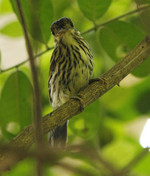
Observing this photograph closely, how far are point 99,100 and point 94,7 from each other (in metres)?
0.59

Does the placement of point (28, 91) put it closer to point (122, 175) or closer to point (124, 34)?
point (124, 34)

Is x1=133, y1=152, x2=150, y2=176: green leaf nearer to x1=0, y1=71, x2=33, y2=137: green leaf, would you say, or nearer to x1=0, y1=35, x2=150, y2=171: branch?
x1=0, y1=35, x2=150, y2=171: branch

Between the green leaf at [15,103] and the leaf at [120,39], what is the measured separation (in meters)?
0.56

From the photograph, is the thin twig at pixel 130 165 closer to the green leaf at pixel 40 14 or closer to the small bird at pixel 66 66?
the green leaf at pixel 40 14

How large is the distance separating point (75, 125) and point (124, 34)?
0.67 m

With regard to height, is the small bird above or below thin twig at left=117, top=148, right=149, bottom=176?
above

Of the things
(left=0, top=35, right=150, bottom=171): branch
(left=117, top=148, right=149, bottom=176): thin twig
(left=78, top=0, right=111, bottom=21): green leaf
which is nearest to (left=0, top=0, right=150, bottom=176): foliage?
(left=78, top=0, right=111, bottom=21): green leaf

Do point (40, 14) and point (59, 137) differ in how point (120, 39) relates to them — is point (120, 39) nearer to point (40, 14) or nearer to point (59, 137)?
point (40, 14)

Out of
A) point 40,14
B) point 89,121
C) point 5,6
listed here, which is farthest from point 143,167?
point 5,6

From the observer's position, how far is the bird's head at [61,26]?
2240 mm

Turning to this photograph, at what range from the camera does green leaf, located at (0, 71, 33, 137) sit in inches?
75.1

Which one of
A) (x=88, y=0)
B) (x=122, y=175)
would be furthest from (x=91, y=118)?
(x=122, y=175)

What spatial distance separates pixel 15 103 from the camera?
193cm

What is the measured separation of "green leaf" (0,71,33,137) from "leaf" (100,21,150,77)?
1.84 ft
